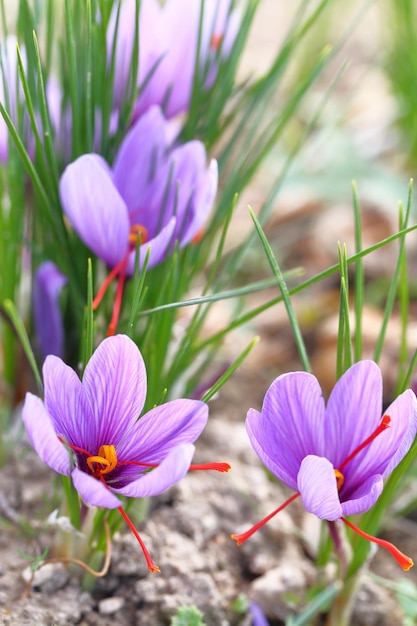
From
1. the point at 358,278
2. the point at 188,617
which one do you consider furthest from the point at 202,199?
the point at 188,617

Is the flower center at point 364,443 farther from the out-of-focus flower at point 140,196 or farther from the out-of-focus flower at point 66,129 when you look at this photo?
the out-of-focus flower at point 66,129

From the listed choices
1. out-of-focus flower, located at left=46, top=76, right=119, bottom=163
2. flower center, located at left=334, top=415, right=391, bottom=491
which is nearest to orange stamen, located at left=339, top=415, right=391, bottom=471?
flower center, located at left=334, top=415, right=391, bottom=491

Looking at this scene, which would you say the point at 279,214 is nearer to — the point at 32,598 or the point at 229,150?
the point at 229,150

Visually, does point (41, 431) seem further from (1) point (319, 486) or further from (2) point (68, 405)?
(1) point (319, 486)

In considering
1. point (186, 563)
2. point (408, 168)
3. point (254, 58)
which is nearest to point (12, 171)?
point (186, 563)

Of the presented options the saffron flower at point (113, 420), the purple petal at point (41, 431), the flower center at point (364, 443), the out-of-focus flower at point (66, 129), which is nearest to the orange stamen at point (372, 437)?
the flower center at point (364, 443)

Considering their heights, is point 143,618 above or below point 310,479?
below
